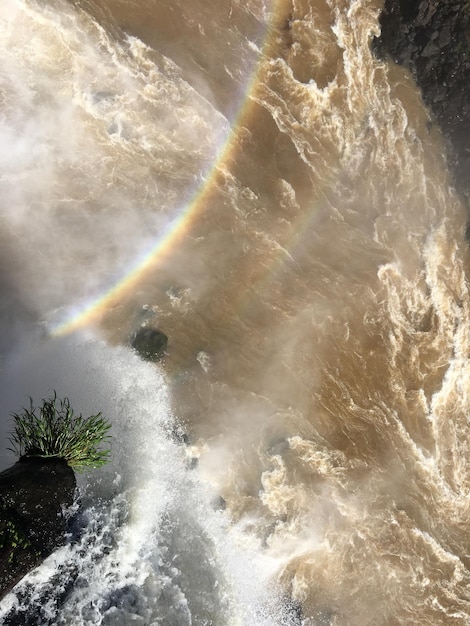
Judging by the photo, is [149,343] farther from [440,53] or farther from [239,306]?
[440,53]

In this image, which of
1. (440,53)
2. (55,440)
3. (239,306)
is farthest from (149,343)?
(440,53)

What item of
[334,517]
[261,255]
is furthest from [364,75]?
[334,517]

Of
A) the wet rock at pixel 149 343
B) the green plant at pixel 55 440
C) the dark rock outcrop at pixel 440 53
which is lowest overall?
the green plant at pixel 55 440

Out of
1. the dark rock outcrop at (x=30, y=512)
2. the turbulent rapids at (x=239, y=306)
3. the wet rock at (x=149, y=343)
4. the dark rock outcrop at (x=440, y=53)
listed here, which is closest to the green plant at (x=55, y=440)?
the dark rock outcrop at (x=30, y=512)

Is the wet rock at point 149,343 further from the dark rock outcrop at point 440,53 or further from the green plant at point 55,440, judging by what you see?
the dark rock outcrop at point 440,53

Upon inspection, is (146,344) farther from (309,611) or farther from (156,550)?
(309,611)
